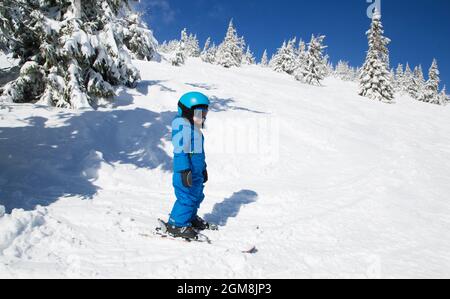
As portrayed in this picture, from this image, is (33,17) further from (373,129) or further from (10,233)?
(373,129)

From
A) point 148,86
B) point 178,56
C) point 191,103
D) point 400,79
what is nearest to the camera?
point 191,103

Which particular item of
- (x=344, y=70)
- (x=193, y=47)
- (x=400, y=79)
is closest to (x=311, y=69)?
(x=400, y=79)

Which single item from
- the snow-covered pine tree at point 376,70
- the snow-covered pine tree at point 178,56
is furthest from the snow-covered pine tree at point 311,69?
the snow-covered pine tree at point 178,56

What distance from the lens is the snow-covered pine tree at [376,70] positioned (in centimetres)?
3366

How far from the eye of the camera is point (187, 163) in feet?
16.2

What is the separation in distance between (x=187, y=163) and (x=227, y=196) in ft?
8.40

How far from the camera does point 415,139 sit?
46.3 feet

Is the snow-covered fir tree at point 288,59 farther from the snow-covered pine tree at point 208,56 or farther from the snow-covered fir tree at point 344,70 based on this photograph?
the snow-covered fir tree at point 344,70

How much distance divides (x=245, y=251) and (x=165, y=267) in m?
1.10

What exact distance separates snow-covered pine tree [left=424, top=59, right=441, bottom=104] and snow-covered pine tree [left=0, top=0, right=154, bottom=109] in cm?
6538

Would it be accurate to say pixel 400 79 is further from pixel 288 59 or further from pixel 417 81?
pixel 288 59

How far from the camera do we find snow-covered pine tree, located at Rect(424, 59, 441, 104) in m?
62.1

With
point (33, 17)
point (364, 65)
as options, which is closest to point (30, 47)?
point (33, 17)

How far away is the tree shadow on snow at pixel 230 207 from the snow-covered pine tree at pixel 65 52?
6.69 metres
